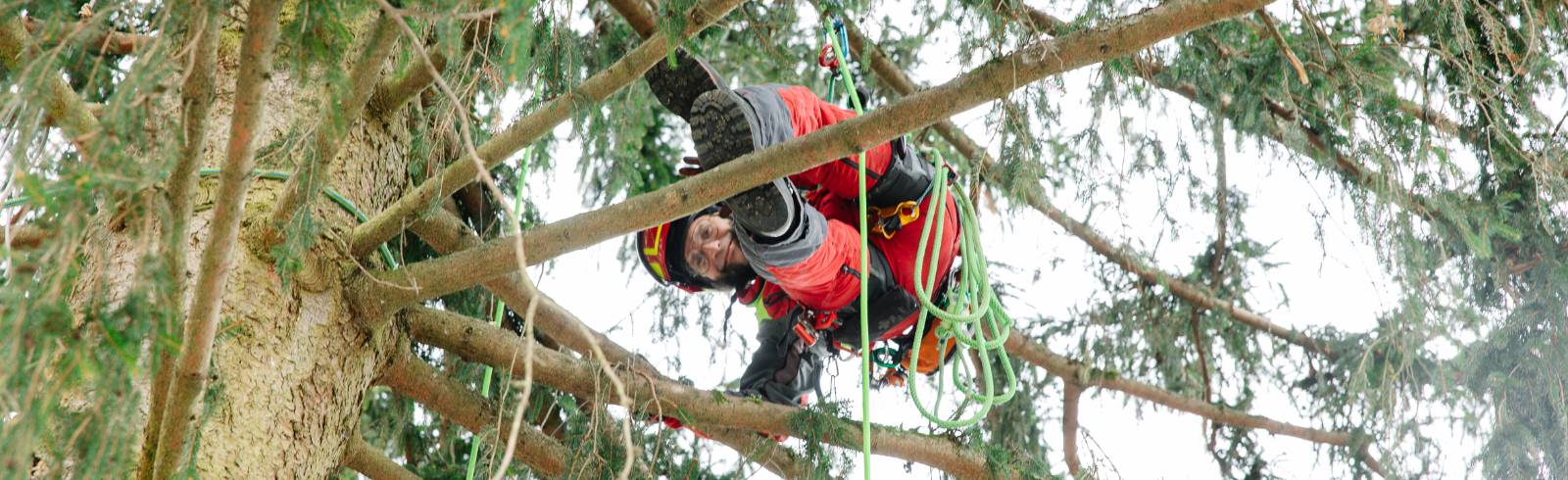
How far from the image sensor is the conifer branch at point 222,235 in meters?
1.49

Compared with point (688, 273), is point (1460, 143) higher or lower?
higher

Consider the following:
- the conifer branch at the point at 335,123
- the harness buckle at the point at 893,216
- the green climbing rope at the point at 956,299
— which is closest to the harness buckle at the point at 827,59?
the green climbing rope at the point at 956,299

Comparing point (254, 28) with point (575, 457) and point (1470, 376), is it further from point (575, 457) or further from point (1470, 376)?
point (1470, 376)

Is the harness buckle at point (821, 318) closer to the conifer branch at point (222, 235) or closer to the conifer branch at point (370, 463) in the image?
the conifer branch at point (370, 463)

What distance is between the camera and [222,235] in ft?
5.58

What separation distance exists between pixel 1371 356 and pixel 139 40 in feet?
13.2

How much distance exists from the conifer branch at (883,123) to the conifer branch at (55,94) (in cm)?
71

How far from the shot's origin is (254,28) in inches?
58.3

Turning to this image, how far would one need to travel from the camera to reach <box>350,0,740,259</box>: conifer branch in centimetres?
241

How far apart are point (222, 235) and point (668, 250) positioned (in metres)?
1.68

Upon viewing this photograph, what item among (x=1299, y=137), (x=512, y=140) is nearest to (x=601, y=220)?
(x=512, y=140)

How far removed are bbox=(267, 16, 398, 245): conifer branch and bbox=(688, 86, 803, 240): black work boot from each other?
2.52 feet

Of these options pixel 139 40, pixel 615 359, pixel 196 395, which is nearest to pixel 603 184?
pixel 615 359

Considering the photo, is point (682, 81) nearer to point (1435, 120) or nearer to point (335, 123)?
point (335, 123)
